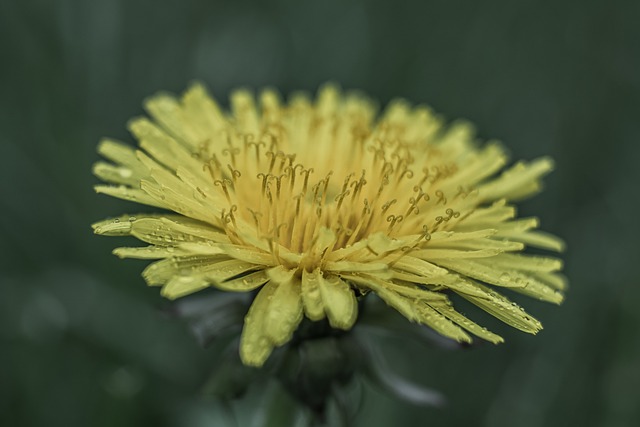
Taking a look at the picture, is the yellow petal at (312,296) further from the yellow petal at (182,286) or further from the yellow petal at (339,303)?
the yellow petal at (182,286)

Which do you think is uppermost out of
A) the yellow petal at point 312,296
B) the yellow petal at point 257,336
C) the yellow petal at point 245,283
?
the yellow petal at point 312,296

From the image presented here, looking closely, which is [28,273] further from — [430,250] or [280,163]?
[430,250]

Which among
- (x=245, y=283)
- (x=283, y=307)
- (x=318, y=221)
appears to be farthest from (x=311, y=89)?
(x=283, y=307)

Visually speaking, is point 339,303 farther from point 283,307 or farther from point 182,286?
point 182,286

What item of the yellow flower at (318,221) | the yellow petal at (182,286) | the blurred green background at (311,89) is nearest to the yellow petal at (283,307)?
the yellow flower at (318,221)

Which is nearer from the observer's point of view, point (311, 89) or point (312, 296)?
point (312, 296)

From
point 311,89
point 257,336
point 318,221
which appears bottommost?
point 257,336

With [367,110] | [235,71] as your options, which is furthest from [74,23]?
[367,110]

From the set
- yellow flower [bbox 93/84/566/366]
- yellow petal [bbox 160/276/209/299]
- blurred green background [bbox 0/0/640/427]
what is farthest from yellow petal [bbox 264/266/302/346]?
blurred green background [bbox 0/0/640/427]
